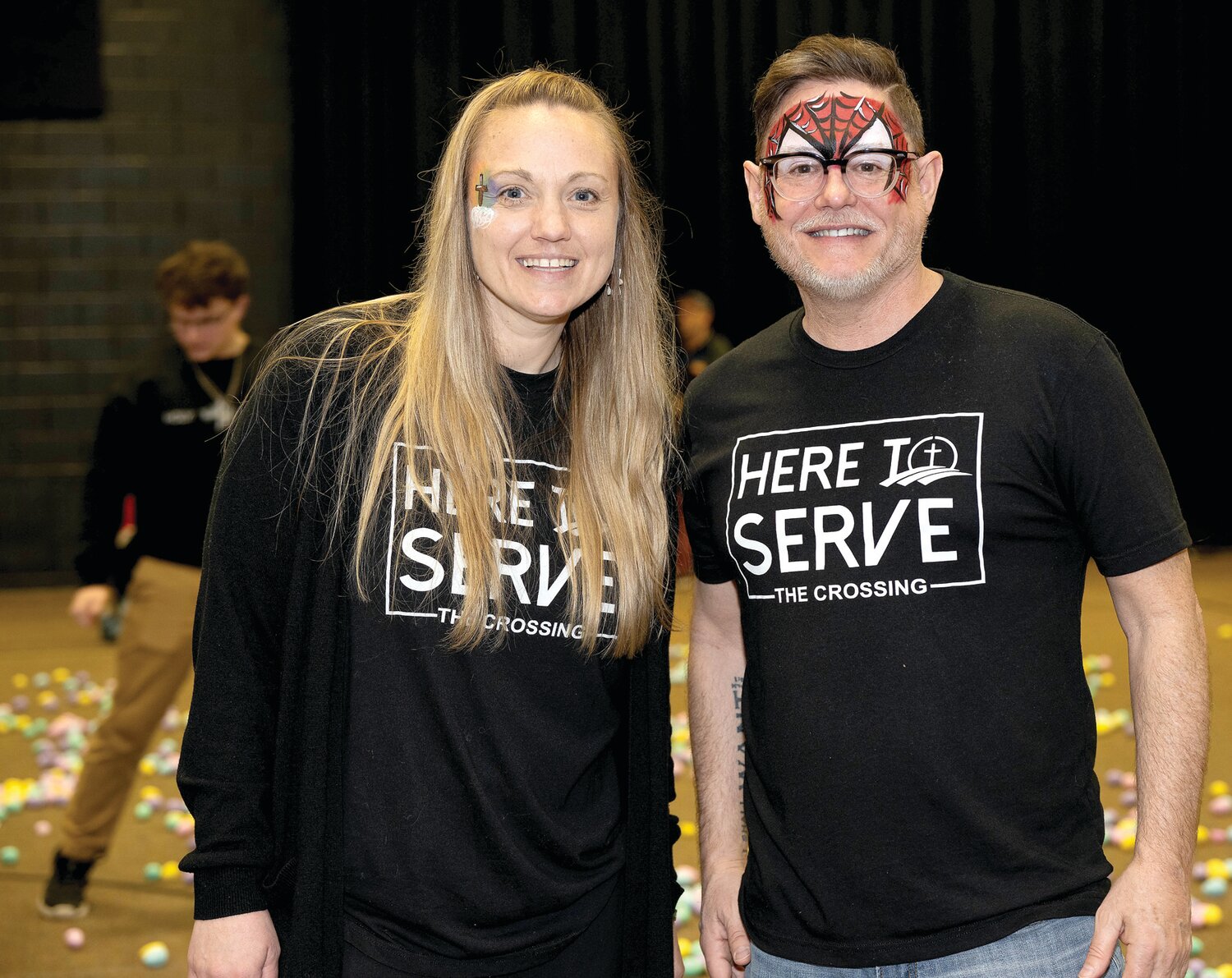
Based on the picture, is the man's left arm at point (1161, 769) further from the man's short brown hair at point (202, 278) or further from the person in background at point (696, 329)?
the person in background at point (696, 329)

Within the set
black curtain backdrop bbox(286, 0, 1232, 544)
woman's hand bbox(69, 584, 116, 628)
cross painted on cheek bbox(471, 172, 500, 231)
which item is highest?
black curtain backdrop bbox(286, 0, 1232, 544)

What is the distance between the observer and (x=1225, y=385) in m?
8.09

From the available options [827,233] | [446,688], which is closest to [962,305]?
[827,233]

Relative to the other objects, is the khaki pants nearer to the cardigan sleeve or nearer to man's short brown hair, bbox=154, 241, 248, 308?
man's short brown hair, bbox=154, 241, 248, 308

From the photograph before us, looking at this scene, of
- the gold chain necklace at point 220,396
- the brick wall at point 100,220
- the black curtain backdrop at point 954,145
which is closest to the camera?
the gold chain necklace at point 220,396

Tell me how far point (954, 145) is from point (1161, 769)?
713 centimetres

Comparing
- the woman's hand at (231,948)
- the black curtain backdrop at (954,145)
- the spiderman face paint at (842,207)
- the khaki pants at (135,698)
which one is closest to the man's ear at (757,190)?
the spiderman face paint at (842,207)

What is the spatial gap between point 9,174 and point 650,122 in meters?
3.51

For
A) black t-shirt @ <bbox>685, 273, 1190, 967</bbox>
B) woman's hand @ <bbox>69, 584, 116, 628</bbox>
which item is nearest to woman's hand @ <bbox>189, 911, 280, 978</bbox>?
black t-shirt @ <bbox>685, 273, 1190, 967</bbox>

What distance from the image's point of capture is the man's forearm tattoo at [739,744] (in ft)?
5.61

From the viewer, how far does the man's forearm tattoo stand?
67.4 inches

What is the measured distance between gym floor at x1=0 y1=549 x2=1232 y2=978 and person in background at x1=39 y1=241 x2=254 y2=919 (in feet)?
0.51

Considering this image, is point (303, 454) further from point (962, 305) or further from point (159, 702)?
point (159, 702)

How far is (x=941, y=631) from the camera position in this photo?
1.45 metres
